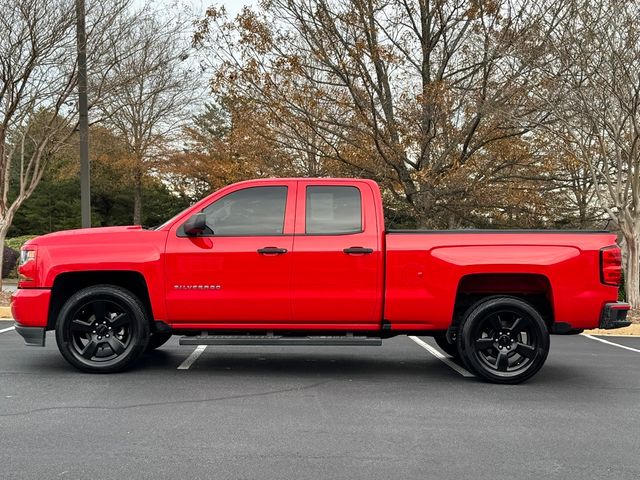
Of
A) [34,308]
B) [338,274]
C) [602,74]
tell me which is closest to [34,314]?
[34,308]

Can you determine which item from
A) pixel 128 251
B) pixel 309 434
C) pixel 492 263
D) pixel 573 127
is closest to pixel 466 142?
pixel 573 127

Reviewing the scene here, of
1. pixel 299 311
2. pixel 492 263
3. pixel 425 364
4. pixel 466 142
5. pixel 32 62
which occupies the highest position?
pixel 32 62

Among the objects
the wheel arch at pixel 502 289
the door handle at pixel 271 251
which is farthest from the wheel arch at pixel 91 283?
the wheel arch at pixel 502 289

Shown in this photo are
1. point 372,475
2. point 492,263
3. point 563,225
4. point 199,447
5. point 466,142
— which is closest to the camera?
point 372,475

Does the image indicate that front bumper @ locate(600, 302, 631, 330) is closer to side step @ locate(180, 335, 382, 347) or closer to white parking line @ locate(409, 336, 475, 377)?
white parking line @ locate(409, 336, 475, 377)

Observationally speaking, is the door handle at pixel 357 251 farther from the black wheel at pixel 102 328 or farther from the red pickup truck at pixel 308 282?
the black wheel at pixel 102 328

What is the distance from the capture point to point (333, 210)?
6602 mm

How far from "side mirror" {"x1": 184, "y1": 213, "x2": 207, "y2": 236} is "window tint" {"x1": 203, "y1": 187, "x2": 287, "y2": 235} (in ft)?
0.83

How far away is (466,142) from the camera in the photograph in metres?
14.0

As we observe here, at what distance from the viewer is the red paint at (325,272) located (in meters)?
6.28

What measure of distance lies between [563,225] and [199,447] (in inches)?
660

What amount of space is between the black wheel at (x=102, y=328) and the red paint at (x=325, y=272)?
0.22 metres

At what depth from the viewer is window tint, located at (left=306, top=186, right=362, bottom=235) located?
256 inches

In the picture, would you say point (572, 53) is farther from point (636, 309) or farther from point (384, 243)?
point (384, 243)
